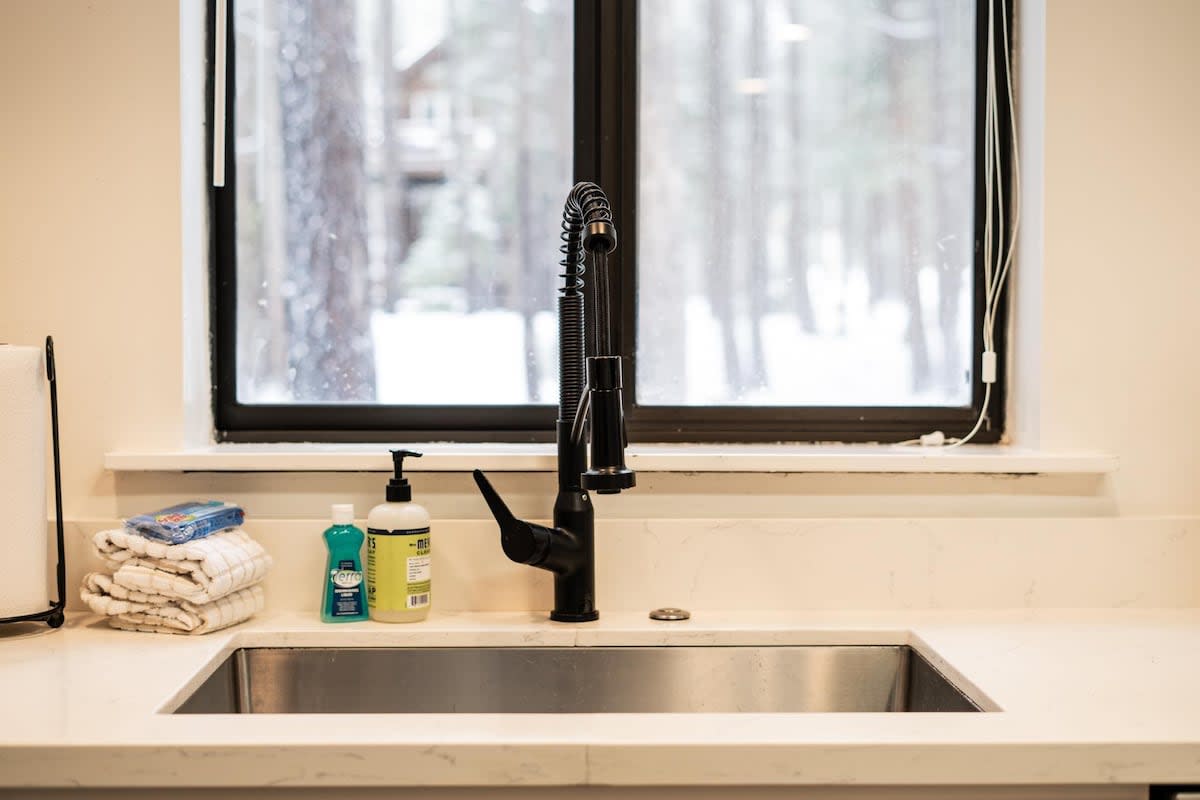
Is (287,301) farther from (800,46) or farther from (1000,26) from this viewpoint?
(1000,26)

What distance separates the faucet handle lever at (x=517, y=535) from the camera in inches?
52.8

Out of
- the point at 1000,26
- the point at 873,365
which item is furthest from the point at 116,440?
the point at 1000,26

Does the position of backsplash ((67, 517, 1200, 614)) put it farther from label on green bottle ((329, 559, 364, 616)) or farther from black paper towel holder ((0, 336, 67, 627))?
black paper towel holder ((0, 336, 67, 627))

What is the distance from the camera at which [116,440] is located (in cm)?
150

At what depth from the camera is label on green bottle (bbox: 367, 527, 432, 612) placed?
4.50ft

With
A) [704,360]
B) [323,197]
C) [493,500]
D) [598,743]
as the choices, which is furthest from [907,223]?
[598,743]

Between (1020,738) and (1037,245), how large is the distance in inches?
33.8

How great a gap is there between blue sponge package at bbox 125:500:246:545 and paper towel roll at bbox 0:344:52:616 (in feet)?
0.37

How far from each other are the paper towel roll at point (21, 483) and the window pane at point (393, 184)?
0.41 meters

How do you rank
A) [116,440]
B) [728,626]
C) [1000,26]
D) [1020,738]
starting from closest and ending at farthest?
[1020,738] < [728,626] < [116,440] < [1000,26]

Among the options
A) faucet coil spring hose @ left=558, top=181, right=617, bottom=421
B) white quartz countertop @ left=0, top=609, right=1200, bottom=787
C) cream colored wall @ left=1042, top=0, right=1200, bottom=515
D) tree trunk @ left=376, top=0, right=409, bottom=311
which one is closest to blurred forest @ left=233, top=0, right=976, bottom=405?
tree trunk @ left=376, top=0, right=409, bottom=311

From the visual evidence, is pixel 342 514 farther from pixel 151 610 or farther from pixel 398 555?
pixel 151 610

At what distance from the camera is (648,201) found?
5.54 ft

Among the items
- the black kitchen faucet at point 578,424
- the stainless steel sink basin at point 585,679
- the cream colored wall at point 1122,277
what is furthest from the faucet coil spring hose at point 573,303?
the cream colored wall at point 1122,277
